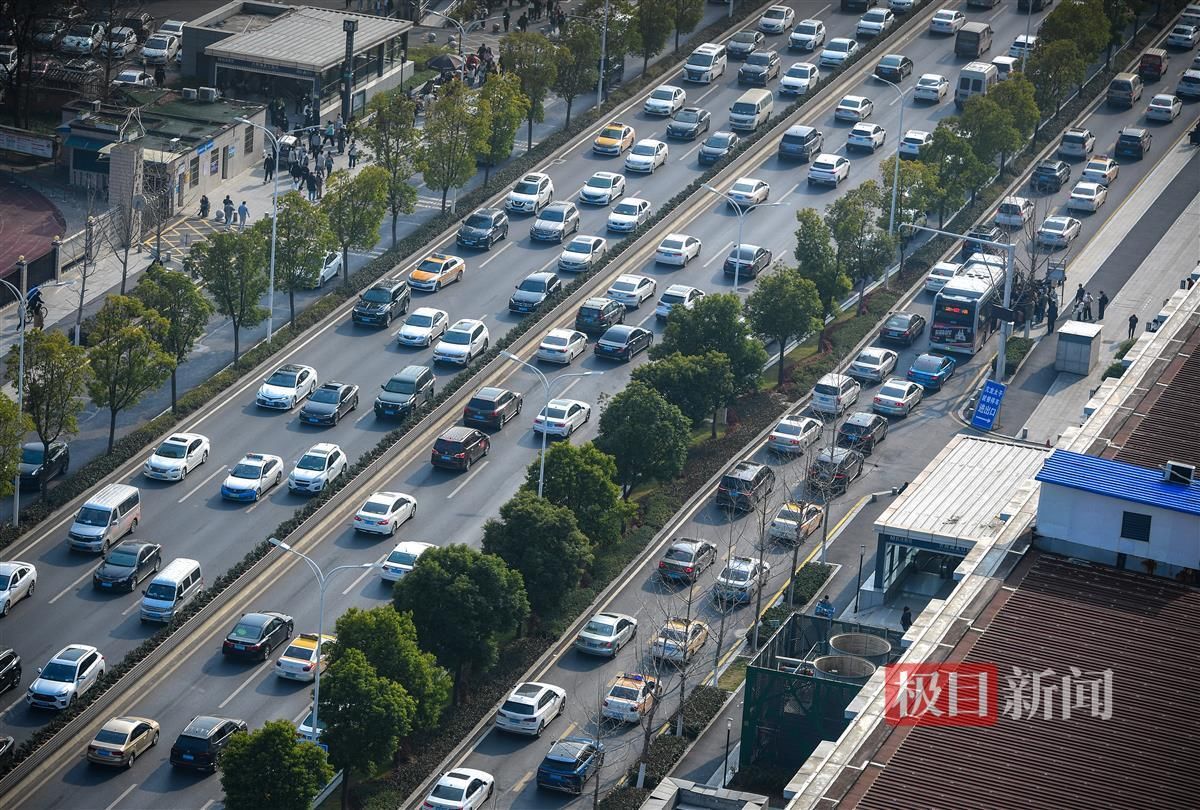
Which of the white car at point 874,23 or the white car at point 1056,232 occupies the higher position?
the white car at point 874,23

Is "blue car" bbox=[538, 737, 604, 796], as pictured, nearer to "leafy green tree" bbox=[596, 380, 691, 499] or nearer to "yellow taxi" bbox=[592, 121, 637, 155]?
"leafy green tree" bbox=[596, 380, 691, 499]

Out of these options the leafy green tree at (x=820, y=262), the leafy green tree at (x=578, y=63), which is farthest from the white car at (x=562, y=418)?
the leafy green tree at (x=578, y=63)

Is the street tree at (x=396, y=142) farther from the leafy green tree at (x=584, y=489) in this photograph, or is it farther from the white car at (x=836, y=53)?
the white car at (x=836, y=53)

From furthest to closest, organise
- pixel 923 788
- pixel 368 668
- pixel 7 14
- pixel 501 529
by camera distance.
Answer: pixel 7 14, pixel 501 529, pixel 368 668, pixel 923 788

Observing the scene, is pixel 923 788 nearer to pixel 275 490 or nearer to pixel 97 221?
pixel 275 490

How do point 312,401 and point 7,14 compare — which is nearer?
point 312,401

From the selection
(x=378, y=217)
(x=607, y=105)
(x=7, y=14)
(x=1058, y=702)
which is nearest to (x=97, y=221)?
(x=378, y=217)
